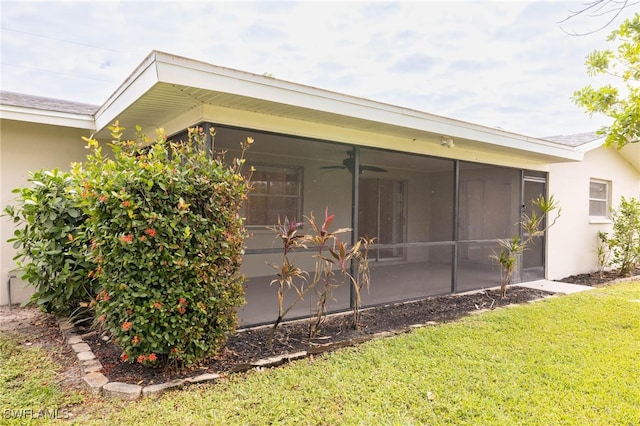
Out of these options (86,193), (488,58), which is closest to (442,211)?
(488,58)

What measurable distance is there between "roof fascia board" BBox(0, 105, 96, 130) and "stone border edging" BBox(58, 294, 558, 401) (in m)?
2.81

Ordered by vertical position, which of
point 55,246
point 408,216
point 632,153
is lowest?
point 55,246

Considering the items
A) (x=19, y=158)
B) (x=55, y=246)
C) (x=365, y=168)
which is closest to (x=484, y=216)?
(x=365, y=168)

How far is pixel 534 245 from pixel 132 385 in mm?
8228

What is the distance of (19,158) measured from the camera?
18.3 feet

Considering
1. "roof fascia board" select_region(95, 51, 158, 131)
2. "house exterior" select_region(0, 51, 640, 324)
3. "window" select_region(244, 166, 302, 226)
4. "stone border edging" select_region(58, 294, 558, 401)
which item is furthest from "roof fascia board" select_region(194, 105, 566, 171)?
"stone border edging" select_region(58, 294, 558, 401)

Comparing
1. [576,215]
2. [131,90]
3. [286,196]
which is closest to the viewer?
[131,90]

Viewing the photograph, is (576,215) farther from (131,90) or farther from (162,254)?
(131,90)

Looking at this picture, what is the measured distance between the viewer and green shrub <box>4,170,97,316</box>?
418 cm

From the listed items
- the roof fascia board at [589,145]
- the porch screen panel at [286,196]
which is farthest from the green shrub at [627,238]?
the porch screen panel at [286,196]

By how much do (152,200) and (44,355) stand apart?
1.97 m

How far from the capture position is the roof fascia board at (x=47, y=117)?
501cm

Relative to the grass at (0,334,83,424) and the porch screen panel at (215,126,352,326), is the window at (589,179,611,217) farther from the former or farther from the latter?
the grass at (0,334,83,424)

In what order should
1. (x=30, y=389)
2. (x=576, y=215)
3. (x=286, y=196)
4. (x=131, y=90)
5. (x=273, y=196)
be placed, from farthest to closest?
(x=576, y=215)
(x=286, y=196)
(x=273, y=196)
(x=131, y=90)
(x=30, y=389)
